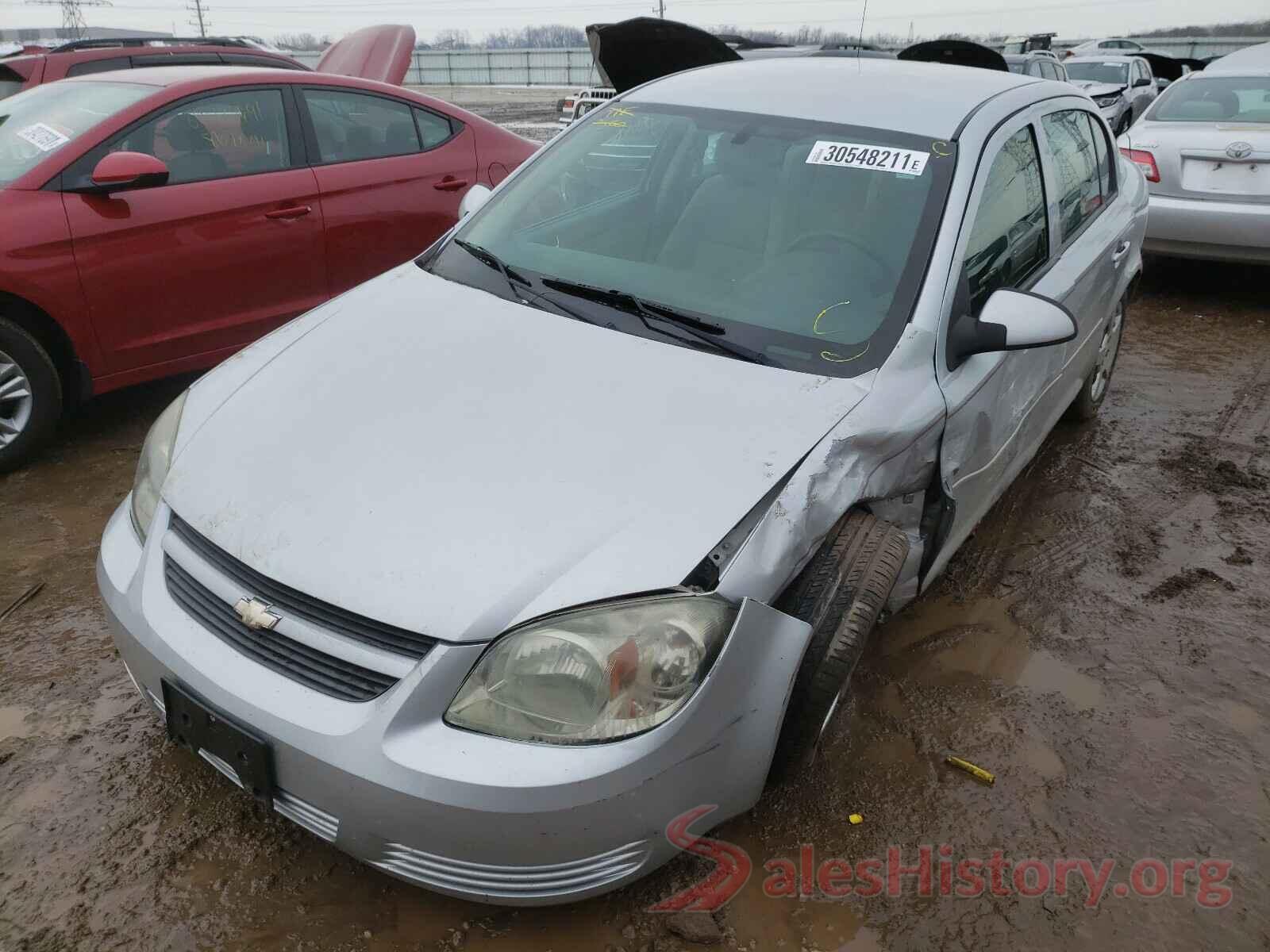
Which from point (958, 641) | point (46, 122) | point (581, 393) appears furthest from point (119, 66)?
point (958, 641)

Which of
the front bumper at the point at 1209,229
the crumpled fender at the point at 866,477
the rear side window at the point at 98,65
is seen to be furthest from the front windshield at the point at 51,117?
the front bumper at the point at 1209,229

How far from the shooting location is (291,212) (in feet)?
14.0

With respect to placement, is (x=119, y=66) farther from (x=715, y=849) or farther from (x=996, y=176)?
(x=715, y=849)

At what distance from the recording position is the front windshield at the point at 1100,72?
1541 centimetres

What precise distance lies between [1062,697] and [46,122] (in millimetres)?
4552

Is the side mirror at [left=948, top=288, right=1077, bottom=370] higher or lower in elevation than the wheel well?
higher

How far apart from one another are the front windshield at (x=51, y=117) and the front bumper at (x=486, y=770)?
2.90 meters

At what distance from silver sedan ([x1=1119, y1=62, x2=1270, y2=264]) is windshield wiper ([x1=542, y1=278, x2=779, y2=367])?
15.5 ft

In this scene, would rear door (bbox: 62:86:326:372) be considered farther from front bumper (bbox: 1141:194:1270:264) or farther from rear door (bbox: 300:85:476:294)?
front bumper (bbox: 1141:194:1270:264)

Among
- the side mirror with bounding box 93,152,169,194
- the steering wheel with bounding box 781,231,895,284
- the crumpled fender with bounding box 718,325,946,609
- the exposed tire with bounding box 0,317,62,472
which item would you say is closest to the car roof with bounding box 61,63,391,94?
the side mirror with bounding box 93,152,169,194

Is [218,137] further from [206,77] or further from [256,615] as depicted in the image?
[256,615]

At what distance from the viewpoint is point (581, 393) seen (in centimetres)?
218

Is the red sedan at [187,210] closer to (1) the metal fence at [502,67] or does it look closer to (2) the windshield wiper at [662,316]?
(2) the windshield wiper at [662,316]

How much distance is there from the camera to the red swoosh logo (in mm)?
2016
